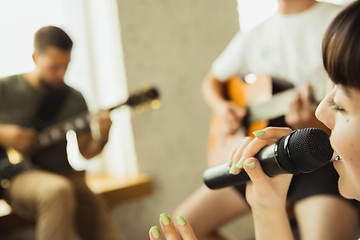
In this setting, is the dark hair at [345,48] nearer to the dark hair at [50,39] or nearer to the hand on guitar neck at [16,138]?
the dark hair at [50,39]

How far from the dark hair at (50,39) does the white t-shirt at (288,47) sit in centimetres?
77

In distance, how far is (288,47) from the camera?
1.26m

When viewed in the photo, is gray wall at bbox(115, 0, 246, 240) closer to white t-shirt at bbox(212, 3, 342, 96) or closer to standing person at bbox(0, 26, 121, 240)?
standing person at bbox(0, 26, 121, 240)

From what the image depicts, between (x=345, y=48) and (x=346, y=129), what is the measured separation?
0.36 ft

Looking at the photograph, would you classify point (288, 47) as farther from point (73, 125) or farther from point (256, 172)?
point (73, 125)

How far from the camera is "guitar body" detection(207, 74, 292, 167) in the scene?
1.33 metres

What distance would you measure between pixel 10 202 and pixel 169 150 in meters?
0.97

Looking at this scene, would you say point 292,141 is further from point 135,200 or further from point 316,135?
point 135,200

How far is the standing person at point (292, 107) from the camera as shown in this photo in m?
0.86

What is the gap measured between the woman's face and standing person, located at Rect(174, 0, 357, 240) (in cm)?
31

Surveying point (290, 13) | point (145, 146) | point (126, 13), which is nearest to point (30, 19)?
point (126, 13)

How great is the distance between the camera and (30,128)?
1697mm

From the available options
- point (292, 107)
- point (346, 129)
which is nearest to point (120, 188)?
point (292, 107)

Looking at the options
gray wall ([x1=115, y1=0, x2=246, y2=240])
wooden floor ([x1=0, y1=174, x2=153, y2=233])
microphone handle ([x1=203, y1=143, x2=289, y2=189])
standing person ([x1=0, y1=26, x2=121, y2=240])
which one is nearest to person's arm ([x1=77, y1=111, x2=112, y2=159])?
standing person ([x1=0, y1=26, x2=121, y2=240])
